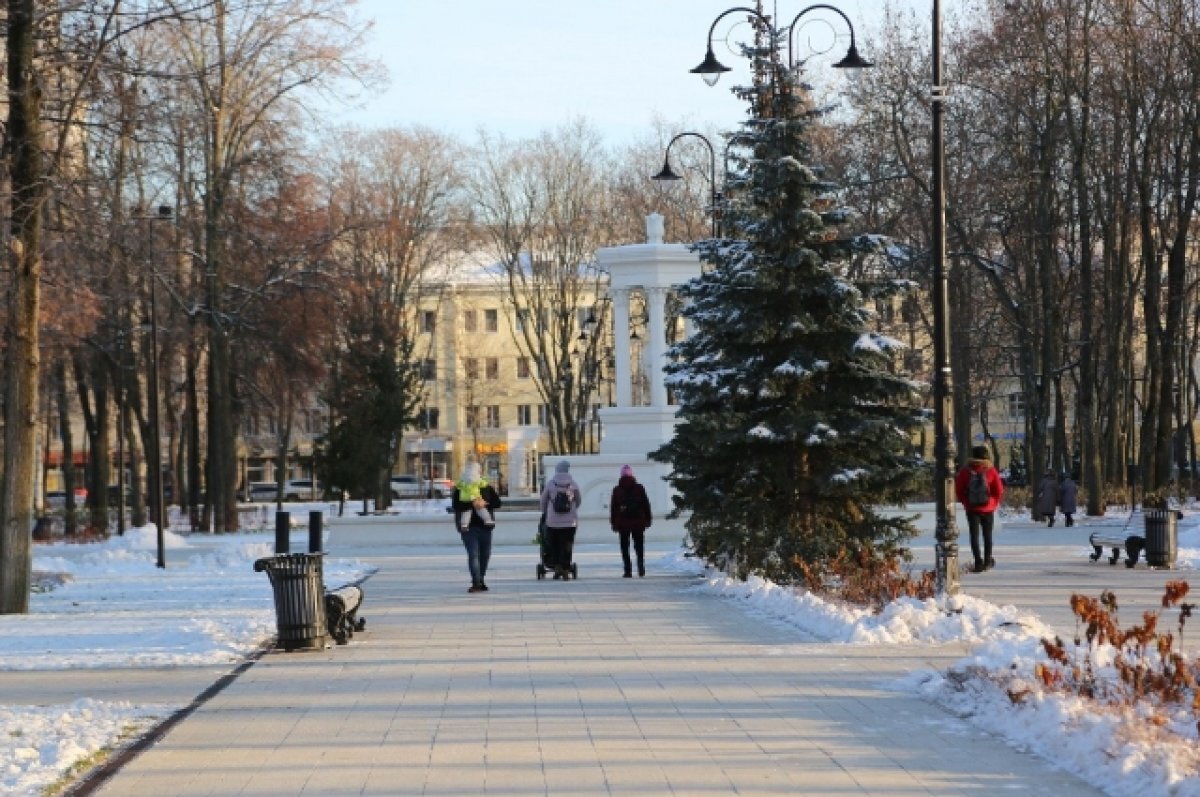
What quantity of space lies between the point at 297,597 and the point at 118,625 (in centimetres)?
506

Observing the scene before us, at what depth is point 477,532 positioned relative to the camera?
24344 millimetres

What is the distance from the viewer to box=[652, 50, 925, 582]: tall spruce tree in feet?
76.4

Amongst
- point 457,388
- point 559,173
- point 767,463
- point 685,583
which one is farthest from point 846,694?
point 457,388

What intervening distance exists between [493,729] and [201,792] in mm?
2401

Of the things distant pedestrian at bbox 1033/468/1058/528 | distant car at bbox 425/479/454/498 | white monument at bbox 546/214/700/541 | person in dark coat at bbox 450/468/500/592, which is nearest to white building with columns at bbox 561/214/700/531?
white monument at bbox 546/214/700/541

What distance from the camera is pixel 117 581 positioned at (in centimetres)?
3173

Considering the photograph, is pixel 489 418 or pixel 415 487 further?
pixel 489 418

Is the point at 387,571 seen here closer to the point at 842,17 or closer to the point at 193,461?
the point at 842,17

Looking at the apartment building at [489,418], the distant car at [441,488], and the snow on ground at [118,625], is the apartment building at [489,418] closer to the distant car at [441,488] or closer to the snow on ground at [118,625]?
the distant car at [441,488]

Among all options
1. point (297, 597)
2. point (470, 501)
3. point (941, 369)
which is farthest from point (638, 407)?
point (297, 597)

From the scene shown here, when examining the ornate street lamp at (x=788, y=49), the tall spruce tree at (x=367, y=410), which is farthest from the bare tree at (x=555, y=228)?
the ornate street lamp at (x=788, y=49)

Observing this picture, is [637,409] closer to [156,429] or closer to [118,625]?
[156,429]

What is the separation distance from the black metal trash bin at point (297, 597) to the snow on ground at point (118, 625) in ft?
1.76

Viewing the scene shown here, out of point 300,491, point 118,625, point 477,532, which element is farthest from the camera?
point 300,491
